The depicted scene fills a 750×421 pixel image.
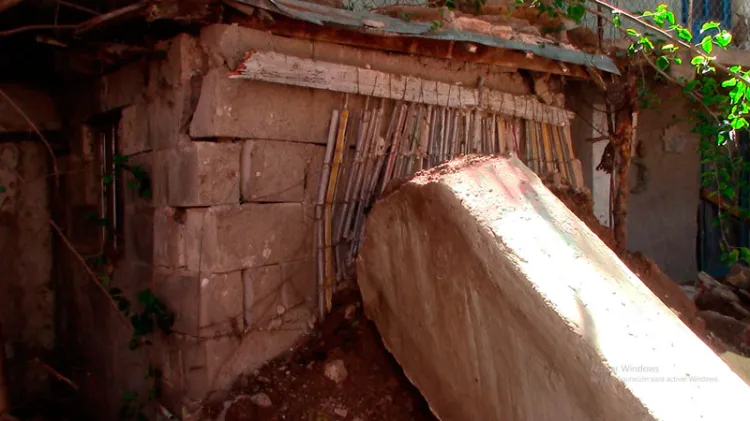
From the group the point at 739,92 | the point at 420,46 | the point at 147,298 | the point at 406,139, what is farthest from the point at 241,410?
the point at 739,92

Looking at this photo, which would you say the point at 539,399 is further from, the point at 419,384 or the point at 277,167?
the point at 277,167

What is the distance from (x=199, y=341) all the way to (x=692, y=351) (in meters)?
2.29

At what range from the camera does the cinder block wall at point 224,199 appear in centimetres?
324

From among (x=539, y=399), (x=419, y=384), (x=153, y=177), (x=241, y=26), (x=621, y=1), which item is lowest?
(x=419, y=384)

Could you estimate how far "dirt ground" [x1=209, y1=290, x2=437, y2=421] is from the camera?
10.1ft

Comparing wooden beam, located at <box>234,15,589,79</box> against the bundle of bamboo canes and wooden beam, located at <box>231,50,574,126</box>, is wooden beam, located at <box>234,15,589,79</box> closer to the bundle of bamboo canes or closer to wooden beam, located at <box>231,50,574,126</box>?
wooden beam, located at <box>231,50,574,126</box>

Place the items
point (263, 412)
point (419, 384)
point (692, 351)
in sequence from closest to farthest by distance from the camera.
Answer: point (692, 351) → point (419, 384) → point (263, 412)

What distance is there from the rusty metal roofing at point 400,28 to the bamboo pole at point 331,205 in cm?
53

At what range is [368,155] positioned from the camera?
374cm

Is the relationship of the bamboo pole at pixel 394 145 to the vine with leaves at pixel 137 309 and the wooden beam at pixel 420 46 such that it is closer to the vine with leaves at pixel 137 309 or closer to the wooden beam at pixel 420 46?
the wooden beam at pixel 420 46

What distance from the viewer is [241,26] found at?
3270 mm

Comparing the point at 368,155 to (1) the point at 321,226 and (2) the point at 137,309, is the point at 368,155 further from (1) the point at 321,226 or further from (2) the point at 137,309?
(2) the point at 137,309

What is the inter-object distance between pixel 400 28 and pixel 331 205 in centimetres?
107

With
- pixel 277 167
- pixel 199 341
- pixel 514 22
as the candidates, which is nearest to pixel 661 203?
pixel 514 22
